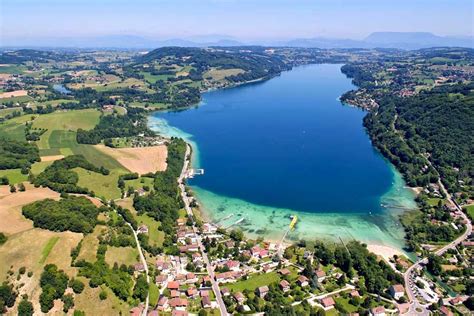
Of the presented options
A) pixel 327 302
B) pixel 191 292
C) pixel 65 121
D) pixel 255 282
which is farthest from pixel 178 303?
pixel 65 121

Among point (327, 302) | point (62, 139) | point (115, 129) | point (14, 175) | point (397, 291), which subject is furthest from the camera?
point (115, 129)

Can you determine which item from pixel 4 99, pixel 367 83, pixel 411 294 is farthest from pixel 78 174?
pixel 367 83

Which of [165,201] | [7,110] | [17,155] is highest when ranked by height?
[17,155]

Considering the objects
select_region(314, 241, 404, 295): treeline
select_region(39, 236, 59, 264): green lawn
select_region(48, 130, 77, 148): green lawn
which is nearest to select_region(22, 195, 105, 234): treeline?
select_region(39, 236, 59, 264): green lawn

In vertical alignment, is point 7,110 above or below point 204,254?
above

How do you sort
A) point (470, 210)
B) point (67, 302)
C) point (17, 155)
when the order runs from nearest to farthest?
point (67, 302) < point (470, 210) < point (17, 155)

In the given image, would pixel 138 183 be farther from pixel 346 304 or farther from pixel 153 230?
pixel 346 304

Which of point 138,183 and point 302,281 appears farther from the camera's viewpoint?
point 138,183
